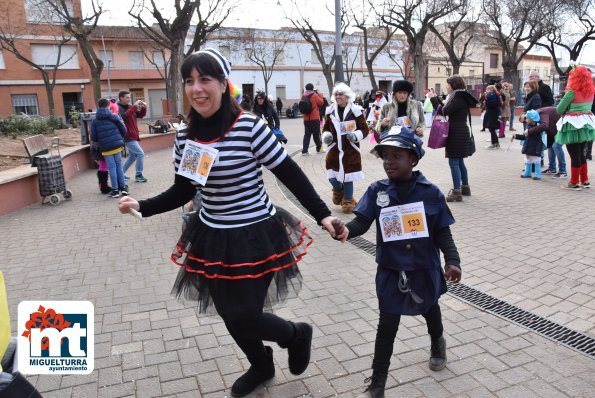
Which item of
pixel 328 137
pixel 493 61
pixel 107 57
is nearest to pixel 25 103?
pixel 107 57

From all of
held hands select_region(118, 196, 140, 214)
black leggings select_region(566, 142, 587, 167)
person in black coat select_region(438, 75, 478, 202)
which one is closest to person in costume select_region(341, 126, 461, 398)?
held hands select_region(118, 196, 140, 214)

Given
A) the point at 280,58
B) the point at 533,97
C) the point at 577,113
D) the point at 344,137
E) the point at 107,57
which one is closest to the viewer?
the point at 344,137

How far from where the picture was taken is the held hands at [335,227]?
2.55 m

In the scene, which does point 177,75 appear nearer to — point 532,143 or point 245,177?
point 532,143

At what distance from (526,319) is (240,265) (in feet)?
8.19

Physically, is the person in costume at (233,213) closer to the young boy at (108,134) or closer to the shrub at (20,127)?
the young boy at (108,134)

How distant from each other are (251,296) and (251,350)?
20.7 inches

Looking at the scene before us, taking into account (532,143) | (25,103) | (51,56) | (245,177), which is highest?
(51,56)

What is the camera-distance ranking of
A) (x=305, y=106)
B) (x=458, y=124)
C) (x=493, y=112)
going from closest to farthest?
1. (x=458, y=124)
2. (x=305, y=106)
3. (x=493, y=112)

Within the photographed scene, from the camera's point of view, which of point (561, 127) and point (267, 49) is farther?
point (267, 49)

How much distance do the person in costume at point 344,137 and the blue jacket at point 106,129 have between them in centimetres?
402

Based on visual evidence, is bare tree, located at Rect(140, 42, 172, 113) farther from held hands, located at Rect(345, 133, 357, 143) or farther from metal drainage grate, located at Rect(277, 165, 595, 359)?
metal drainage grate, located at Rect(277, 165, 595, 359)

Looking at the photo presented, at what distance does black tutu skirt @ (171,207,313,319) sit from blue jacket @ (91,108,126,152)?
Result: 6518mm

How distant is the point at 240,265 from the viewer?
8.16 feet
